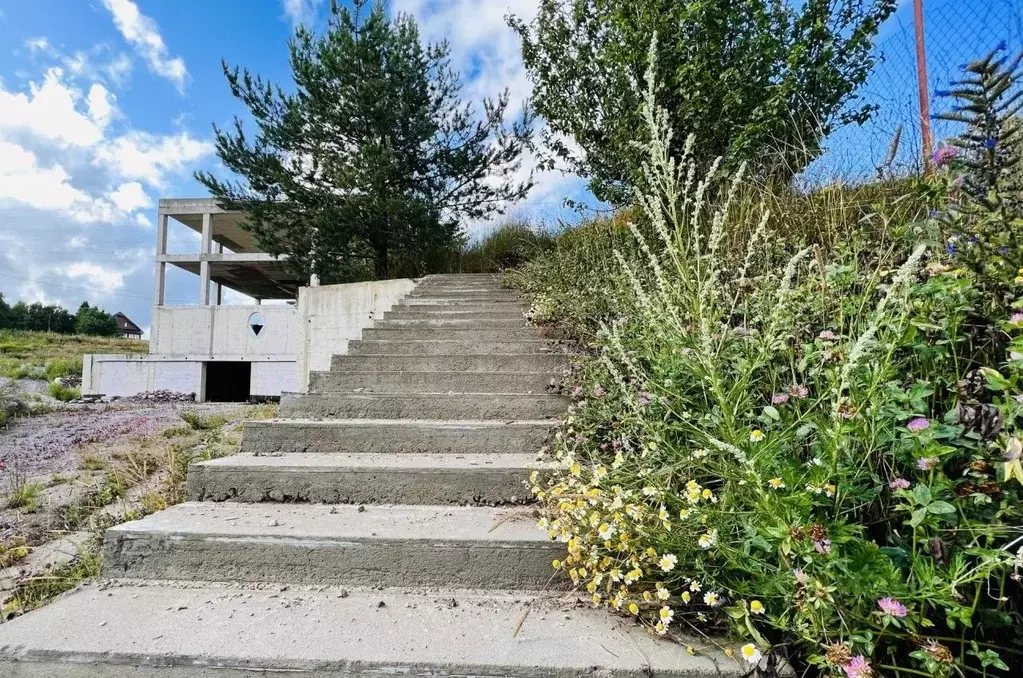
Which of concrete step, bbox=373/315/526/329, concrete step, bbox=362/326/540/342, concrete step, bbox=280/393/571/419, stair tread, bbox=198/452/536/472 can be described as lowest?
stair tread, bbox=198/452/536/472

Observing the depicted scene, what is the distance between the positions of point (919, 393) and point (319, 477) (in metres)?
2.05

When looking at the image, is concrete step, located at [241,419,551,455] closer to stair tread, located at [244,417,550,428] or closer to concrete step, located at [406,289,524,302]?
stair tread, located at [244,417,550,428]

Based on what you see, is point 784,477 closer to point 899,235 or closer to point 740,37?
point 899,235

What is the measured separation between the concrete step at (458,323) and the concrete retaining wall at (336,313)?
2.12m

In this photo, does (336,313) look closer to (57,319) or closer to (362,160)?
(362,160)

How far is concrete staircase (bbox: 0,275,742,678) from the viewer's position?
1228 mm

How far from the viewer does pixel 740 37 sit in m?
4.23

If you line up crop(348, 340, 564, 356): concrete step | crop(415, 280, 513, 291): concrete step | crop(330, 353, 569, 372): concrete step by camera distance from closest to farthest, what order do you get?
crop(330, 353, 569, 372): concrete step
crop(348, 340, 564, 356): concrete step
crop(415, 280, 513, 291): concrete step

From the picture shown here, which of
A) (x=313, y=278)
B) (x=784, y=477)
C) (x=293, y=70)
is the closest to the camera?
(x=784, y=477)

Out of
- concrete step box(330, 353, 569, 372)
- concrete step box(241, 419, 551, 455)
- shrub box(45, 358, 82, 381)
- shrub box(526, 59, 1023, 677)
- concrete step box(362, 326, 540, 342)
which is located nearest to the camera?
shrub box(526, 59, 1023, 677)

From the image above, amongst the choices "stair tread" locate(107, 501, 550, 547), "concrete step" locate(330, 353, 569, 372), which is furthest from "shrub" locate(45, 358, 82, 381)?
"stair tread" locate(107, 501, 550, 547)

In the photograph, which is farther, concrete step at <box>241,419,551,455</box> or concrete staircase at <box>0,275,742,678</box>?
concrete step at <box>241,419,551,455</box>

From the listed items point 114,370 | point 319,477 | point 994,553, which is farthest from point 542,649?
point 114,370

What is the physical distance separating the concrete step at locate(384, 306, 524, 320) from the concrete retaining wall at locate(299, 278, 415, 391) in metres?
1.77
